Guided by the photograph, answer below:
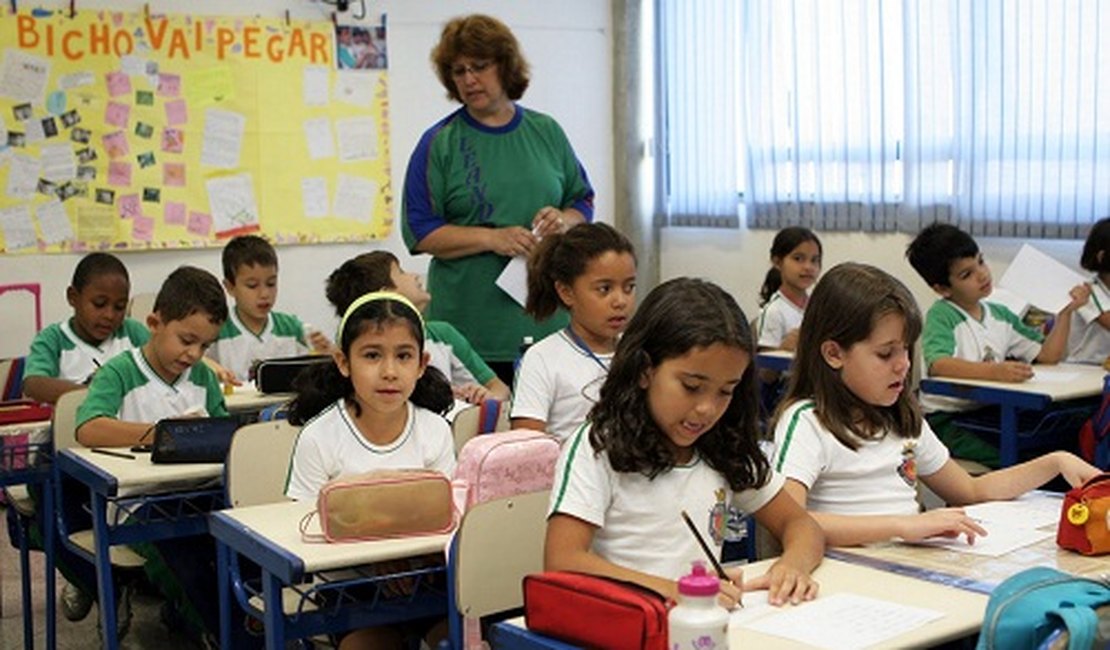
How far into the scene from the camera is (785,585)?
7.54 feet

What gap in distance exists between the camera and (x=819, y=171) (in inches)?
289

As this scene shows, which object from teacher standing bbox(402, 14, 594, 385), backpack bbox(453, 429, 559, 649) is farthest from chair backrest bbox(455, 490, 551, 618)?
teacher standing bbox(402, 14, 594, 385)

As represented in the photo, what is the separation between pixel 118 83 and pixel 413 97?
1555 mm

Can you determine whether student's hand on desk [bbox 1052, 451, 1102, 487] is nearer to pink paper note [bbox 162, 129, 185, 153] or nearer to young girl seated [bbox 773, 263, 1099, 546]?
young girl seated [bbox 773, 263, 1099, 546]

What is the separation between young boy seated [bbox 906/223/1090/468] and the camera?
4898mm

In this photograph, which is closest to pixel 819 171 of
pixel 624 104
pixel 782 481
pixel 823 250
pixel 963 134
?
pixel 823 250

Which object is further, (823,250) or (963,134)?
(823,250)

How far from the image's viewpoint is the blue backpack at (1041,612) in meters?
1.85

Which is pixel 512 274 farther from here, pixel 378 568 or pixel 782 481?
pixel 782 481

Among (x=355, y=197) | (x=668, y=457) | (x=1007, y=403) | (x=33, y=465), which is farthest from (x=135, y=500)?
(x=355, y=197)

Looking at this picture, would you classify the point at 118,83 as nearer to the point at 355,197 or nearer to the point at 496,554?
the point at 355,197

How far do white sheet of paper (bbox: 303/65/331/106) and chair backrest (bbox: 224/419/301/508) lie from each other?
3990 millimetres

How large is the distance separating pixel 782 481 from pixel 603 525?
0.39m

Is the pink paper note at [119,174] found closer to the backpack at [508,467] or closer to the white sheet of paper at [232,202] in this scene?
the white sheet of paper at [232,202]
